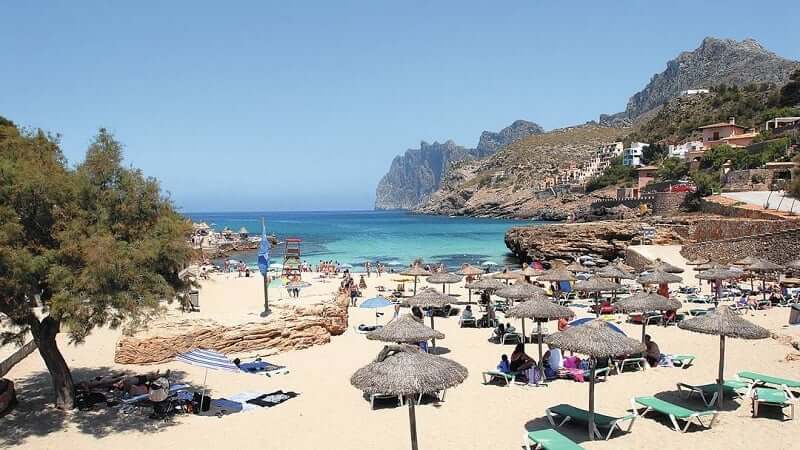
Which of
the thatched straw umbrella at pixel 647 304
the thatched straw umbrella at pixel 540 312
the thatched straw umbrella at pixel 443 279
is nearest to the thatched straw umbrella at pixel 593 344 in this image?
the thatched straw umbrella at pixel 540 312

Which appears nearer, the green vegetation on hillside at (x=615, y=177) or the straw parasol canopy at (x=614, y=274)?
the straw parasol canopy at (x=614, y=274)

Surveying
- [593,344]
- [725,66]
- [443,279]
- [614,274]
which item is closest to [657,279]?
[614,274]

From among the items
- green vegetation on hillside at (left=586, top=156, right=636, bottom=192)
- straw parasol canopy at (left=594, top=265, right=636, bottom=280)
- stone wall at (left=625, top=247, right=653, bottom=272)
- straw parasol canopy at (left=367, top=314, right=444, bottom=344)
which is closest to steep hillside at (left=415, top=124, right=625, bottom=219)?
green vegetation on hillside at (left=586, top=156, right=636, bottom=192)

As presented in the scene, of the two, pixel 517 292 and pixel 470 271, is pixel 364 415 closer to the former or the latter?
pixel 517 292

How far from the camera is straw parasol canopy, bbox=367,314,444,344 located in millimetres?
10773

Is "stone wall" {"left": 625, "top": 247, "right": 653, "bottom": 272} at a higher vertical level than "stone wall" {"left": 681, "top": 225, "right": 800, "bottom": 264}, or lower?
lower

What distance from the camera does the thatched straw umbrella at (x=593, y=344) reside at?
7949 millimetres

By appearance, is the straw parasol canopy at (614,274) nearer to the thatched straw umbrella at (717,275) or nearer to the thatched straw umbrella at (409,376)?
the thatched straw umbrella at (717,275)

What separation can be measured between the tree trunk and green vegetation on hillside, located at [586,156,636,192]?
270ft

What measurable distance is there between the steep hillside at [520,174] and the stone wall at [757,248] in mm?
67840

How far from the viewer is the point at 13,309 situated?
343 inches

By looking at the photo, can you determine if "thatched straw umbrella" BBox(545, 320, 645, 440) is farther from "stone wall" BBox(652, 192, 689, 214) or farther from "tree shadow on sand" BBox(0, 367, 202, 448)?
"stone wall" BBox(652, 192, 689, 214)

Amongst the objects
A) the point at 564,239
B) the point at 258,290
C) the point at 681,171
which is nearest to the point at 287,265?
the point at 258,290

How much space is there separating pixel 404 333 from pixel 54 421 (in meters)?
6.30
